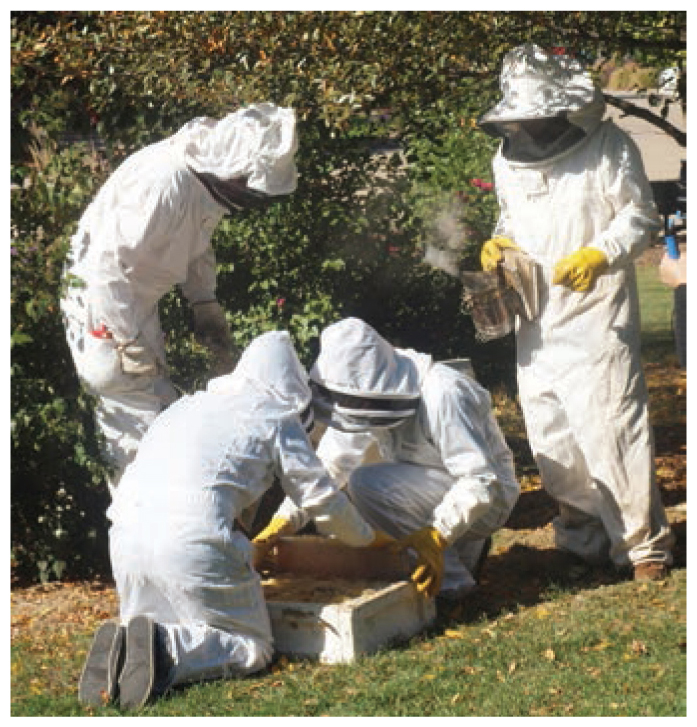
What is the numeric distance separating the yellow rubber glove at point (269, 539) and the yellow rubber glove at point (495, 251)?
1.60 metres

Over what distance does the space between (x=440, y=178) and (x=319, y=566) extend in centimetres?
435

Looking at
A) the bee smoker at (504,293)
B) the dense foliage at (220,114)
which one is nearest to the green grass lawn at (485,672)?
the dense foliage at (220,114)

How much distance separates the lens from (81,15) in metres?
8.44

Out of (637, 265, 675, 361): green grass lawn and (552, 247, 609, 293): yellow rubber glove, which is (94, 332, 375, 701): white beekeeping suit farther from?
(637, 265, 675, 361): green grass lawn

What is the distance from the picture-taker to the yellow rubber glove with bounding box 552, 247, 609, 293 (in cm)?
675

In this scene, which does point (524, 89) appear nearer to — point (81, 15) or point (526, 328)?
point (526, 328)

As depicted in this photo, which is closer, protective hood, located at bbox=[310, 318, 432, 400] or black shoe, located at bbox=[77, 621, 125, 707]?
black shoe, located at bbox=[77, 621, 125, 707]

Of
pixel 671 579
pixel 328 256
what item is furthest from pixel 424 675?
pixel 328 256

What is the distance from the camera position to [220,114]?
8.13 metres

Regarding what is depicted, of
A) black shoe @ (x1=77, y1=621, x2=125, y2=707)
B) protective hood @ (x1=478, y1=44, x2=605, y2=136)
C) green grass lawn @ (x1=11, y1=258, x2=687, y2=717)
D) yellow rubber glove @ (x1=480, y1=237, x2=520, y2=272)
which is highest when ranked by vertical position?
protective hood @ (x1=478, y1=44, x2=605, y2=136)

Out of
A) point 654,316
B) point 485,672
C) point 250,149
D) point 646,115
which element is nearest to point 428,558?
point 485,672

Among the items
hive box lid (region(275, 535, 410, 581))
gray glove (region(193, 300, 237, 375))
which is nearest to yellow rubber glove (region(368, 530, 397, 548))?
hive box lid (region(275, 535, 410, 581))

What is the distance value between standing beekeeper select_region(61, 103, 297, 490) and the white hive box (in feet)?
4.55

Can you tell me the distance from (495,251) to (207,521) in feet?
7.16
